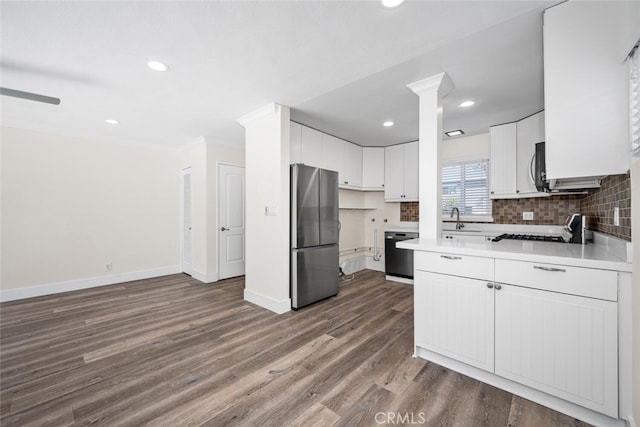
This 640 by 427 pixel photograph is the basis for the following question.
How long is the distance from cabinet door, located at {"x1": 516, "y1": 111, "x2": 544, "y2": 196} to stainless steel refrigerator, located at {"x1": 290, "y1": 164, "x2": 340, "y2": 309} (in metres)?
2.42

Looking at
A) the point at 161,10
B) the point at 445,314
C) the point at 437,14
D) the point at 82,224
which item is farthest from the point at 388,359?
the point at 82,224

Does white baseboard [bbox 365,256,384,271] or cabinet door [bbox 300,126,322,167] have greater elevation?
cabinet door [bbox 300,126,322,167]

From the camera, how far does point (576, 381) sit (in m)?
1.44

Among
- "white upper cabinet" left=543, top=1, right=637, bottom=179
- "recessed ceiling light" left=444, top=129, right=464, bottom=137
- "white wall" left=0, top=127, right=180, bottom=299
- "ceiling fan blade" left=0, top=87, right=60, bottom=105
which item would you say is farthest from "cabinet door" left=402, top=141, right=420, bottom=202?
"ceiling fan blade" left=0, top=87, right=60, bottom=105

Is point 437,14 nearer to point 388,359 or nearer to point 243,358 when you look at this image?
point 388,359

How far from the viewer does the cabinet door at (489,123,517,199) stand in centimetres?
345

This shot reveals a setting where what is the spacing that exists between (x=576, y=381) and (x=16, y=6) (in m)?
3.93

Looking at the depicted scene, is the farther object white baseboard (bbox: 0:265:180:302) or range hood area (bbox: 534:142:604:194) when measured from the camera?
white baseboard (bbox: 0:265:180:302)

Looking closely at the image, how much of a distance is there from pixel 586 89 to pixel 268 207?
286 centimetres

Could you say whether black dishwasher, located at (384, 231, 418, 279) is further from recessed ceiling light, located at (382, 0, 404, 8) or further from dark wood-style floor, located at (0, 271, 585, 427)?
recessed ceiling light, located at (382, 0, 404, 8)

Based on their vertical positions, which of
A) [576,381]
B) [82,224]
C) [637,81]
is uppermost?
[637,81]

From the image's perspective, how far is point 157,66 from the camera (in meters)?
2.22

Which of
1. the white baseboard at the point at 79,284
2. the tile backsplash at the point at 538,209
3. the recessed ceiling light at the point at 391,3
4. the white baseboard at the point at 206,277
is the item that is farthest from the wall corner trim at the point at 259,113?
the tile backsplash at the point at 538,209

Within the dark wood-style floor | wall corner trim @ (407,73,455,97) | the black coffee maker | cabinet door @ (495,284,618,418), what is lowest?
the dark wood-style floor
